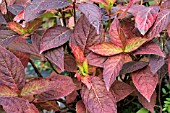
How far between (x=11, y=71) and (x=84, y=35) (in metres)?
0.21

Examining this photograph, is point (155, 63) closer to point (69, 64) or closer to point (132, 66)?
point (132, 66)

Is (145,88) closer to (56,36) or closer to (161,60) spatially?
(161,60)

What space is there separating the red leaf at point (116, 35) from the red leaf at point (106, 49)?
0.01 metres

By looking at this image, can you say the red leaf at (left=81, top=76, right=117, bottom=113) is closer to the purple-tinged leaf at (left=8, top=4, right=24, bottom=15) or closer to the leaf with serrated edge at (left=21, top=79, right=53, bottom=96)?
the leaf with serrated edge at (left=21, top=79, right=53, bottom=96)

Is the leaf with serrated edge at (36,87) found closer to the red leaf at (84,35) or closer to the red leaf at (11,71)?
the red leaf at (11,71)

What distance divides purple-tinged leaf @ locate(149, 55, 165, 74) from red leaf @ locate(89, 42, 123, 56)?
82mm

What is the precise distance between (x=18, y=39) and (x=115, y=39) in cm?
28

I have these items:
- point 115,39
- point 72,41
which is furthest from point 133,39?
point 72,41

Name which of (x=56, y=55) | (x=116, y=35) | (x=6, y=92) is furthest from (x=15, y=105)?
(x=116, y=35)

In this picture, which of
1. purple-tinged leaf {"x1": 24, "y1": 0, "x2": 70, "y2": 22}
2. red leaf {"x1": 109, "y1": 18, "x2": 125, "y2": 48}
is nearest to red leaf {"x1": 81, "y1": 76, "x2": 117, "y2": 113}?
red leaf {"x1": 109, "y1": 18, "x2": 125, "y2": 48}

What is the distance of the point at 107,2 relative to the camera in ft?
2.70

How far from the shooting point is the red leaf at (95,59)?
0.79 m

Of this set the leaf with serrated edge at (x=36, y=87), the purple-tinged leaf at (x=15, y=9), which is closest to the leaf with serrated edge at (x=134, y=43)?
the leaf with serrated edge at (x=36, y=87)

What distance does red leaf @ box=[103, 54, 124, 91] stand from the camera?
0.73 metres
